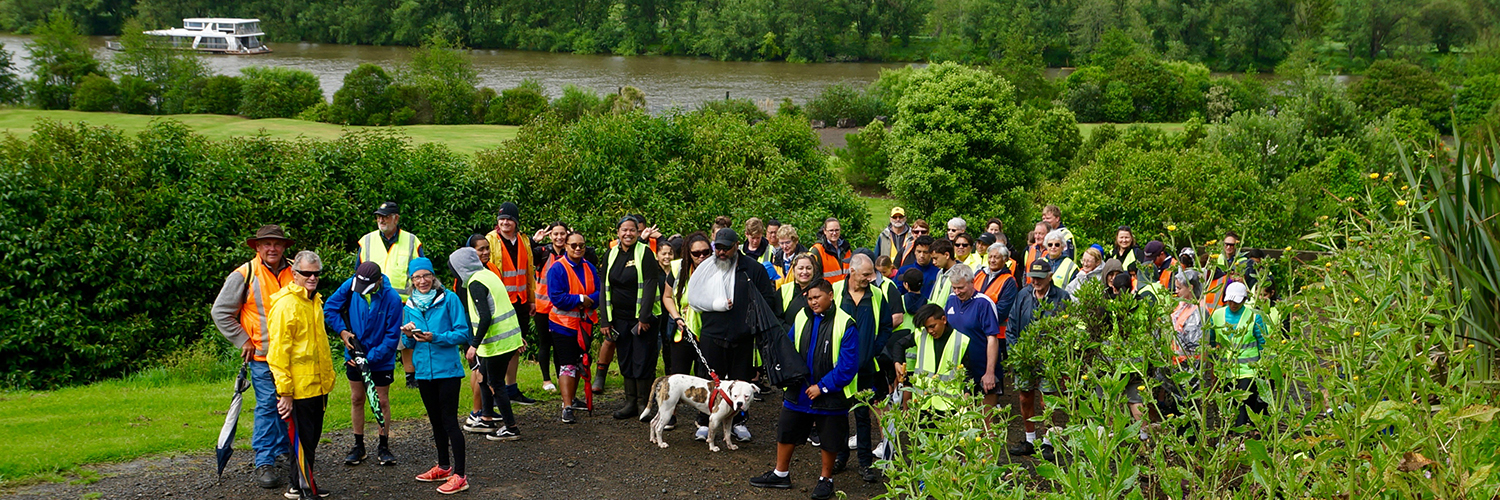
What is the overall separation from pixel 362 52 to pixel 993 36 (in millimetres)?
43678

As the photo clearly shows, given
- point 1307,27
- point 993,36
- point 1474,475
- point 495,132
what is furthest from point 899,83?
point 1474,475

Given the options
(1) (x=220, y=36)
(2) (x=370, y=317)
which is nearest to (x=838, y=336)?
(2) (x=370, y=317)

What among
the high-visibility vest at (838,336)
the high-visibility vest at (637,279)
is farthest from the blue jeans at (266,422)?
the high-visibility vest at (838,336)

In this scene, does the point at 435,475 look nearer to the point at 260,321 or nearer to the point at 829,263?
the point at 260,321

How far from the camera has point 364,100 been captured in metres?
42.4

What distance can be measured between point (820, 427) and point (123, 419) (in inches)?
256

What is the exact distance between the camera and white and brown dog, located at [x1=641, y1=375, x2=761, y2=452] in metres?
9.15

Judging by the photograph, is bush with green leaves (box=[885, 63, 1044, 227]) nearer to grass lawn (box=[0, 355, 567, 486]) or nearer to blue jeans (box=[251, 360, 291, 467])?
grass lawn (box=[0, 355, 567, 486])

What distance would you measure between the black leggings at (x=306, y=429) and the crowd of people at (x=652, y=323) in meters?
0.01

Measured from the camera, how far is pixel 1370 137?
3353 cm

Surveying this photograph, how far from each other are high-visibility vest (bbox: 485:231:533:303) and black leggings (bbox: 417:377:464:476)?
284 cm

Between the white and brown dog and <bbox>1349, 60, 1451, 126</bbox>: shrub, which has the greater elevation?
<bbox>1349, 60, 1451, 126</bbox>: shrub

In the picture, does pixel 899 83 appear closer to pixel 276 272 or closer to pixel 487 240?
pixel 487 240

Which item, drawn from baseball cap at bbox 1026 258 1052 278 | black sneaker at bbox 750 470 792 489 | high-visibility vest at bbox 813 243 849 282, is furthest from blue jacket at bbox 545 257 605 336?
baseball cap at bbox 1026 258 1052 278
